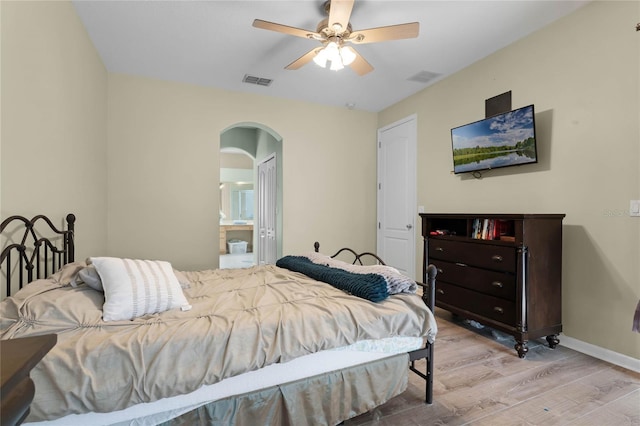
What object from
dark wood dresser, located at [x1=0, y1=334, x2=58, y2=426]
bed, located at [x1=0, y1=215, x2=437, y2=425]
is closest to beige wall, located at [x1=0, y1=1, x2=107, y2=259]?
bed, located at [x1=0, y1=215, x2=437, y2=425]

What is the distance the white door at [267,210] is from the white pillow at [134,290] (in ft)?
10.8

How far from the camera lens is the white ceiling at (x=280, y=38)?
2652 mm

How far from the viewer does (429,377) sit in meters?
1.92

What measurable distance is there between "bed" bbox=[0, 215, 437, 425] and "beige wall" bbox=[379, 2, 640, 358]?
1625 mm

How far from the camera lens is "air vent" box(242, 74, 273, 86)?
157 inches

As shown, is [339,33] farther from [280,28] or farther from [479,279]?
[479,279]

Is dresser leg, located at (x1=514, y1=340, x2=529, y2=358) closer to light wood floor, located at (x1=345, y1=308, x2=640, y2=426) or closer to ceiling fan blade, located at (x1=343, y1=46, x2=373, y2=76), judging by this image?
light wood floor, located at (x1=345, y1=308, x2=640, y2=426)

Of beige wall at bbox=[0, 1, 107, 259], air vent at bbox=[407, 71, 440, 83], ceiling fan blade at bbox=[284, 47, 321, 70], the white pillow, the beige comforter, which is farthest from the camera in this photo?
air vent at bbox=[407, 71, 440, 83]

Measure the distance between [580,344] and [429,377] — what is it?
1.67 metres

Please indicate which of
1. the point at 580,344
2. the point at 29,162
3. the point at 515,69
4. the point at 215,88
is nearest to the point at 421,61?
the point at 515,69

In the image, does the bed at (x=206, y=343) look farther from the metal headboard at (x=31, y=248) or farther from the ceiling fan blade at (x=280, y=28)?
the ceiling fan blade at (x=280, y=28)

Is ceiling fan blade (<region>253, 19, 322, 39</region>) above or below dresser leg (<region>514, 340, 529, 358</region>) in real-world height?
above

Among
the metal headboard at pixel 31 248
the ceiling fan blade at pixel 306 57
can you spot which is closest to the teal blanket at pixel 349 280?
the metal headboard at pixel 31 248

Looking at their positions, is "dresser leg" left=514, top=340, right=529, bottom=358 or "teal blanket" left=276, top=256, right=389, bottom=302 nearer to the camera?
"teal blanket" left=276, top=256, right=389, bottom=302
